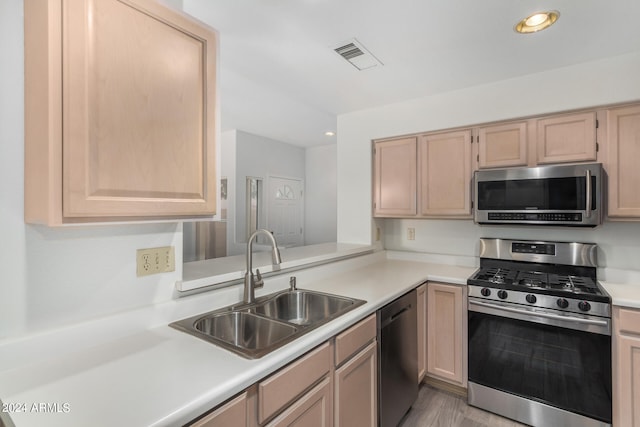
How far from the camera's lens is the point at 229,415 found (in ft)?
3.06

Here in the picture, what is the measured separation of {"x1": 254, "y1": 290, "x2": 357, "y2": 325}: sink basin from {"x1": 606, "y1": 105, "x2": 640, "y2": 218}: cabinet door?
5.95 ft

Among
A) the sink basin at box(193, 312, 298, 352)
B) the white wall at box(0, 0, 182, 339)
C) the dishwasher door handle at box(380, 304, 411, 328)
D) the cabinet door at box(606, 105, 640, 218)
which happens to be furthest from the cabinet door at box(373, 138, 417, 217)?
the white wall at box(0, 0, 182, 339)

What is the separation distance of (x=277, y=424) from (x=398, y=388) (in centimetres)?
108

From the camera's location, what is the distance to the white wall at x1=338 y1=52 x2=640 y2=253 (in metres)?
1.99

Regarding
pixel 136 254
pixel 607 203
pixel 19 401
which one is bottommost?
pixel 19 401

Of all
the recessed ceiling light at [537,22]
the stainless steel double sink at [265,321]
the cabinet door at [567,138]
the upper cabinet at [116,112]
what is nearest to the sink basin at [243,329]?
the stainless steel double sink at [265,321]

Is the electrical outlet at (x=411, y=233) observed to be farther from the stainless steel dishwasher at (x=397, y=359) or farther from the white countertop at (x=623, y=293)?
the white countertop at (x=623, y=293)

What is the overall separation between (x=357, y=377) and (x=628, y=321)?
151cm

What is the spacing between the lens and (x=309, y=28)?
1.67m

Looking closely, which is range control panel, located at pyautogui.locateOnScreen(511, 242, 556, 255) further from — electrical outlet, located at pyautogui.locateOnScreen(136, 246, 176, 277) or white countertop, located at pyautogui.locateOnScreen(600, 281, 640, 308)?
electrical outlet, located at pyautogui.locateOnScreen(136, 246, 176, 277)

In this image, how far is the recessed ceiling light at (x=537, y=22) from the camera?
154 cm

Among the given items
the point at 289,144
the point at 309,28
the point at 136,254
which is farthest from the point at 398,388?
the point at 289,144

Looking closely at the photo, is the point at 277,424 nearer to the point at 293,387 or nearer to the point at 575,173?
the point at 293,387

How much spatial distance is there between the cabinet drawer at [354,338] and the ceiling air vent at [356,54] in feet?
5.01
